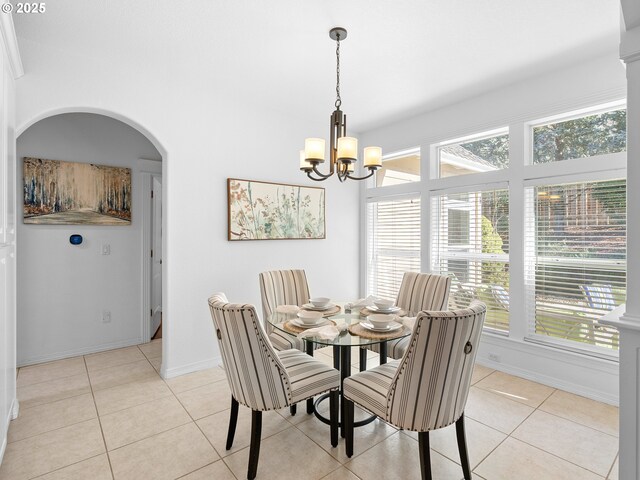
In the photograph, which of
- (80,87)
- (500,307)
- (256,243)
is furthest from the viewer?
(256,243)

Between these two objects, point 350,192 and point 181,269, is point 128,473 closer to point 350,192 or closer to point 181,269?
point 181,269

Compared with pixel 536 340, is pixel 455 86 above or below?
above

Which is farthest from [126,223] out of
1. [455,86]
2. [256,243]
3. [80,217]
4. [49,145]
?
[455,86]

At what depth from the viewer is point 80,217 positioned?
3.53 metres

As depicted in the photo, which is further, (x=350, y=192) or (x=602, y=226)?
(x=350, y=192)

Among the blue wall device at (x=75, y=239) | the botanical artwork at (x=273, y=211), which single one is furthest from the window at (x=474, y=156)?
the blue wall device at (x=75, y=239)

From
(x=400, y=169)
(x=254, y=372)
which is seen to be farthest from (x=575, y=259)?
(x=254, y=372)

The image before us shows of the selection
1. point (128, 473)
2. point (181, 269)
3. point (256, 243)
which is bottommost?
point (128, 473)

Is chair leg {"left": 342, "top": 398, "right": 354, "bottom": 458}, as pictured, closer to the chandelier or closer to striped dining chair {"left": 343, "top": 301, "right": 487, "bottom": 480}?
striped dining chair {"left": 343, "top": 301, "right": 487, "bottom": 480}

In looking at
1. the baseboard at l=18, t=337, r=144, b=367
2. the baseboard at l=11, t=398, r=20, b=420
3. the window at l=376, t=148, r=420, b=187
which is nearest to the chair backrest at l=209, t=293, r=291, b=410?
the baseboard at l=11, t=398, r=20, b=420

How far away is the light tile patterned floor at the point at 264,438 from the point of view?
73.9 inches

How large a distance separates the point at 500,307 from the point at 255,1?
3252 millimetres

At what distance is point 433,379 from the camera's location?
60.6 inches

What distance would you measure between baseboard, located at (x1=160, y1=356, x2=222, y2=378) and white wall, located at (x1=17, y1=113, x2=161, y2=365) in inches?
43.1
